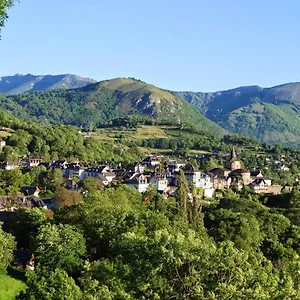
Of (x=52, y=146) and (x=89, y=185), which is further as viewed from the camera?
(x=52, y=146)

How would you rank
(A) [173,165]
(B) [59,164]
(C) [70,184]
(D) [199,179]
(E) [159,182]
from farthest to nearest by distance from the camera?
(A) [173,165], (B) [59,164], (D) [199,179], (E) [159,182], (C) [70,184]

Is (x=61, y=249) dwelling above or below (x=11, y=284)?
above

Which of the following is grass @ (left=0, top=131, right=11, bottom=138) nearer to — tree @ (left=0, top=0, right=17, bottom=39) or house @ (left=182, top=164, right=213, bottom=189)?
house @ (left=182, top=164, right=213, bottom=189)

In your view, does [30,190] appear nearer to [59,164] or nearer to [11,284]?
[59,164]

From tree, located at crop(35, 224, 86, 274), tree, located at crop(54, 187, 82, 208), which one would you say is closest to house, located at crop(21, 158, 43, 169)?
tree, located at crop(54, 187, 82, 208)

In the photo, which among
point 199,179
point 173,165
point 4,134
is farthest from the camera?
point 4,134

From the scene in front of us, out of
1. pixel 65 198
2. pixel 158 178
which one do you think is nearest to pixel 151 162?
pixel 158 178

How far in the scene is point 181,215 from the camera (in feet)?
194

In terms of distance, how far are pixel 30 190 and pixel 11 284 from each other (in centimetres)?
4443

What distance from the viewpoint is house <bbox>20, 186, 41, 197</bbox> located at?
266 ft

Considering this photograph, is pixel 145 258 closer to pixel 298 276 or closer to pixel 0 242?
pixel 298 276

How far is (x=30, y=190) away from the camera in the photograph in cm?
8238

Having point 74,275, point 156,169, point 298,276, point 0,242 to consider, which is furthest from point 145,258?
point 156,169

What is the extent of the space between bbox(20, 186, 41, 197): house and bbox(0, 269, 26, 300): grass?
3854 cm
